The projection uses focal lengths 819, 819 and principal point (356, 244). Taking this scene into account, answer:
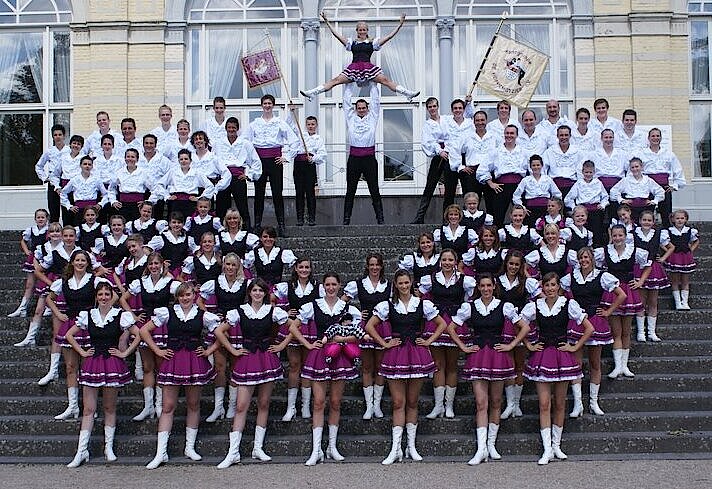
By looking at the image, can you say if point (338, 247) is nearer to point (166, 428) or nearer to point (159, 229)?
point (159, 229)

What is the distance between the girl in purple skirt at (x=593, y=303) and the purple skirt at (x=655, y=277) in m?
1.16

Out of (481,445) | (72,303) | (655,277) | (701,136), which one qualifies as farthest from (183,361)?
(701,136)

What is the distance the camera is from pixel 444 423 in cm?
841

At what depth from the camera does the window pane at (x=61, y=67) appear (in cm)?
1750

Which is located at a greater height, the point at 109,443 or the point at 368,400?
the point at 368,400

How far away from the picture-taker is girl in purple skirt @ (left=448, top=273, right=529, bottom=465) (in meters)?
7.92

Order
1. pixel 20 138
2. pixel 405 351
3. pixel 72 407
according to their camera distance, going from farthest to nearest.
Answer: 1. pixel 20 138
2. pixel 72 407
3. pixel 405 351

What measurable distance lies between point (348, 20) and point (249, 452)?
11.6m

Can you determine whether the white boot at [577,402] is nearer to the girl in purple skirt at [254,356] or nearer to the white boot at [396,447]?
the white boot at [396,447]

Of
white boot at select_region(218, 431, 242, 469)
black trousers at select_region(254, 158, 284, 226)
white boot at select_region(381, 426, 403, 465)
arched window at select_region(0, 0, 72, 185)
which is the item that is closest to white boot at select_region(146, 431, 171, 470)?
white boot at select_region(218, 431, 242, 469)

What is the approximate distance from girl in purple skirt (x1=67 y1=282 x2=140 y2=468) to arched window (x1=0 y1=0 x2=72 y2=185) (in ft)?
34.0

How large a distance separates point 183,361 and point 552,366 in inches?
141

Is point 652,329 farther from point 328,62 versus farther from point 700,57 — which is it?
point 328,62

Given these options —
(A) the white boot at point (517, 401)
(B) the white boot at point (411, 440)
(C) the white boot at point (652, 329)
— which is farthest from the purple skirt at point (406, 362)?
(C) the white boot at point (652, 329)
